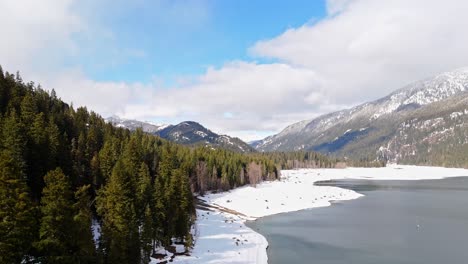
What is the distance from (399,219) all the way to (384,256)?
36854mm

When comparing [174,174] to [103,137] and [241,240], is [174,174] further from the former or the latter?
[103,137]

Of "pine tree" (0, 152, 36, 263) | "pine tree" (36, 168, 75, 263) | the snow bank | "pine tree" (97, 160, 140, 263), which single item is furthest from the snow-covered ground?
"pine tree" (0, 152, 36, 263)

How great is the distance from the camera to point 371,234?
72812 mm

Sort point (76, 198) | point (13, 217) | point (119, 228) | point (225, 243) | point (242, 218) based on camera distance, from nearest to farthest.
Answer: point (13, 217), point (76, 198), point (119, 228), point (225, 243), point (242, 218)

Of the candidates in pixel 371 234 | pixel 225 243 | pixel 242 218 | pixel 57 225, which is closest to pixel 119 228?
pixel 57 225

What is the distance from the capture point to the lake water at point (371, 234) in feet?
186

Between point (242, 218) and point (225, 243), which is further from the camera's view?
point (242, 218)

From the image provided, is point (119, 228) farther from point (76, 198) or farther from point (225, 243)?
point (225, 243)

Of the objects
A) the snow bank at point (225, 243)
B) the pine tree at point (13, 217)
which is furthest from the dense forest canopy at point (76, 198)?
the snow bank at point (225, 243)

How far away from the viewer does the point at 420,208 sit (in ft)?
350

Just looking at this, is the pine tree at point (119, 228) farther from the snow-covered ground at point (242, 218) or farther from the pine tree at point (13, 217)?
the pine tree at point (13, 217)

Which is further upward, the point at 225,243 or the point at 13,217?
the point at 13,217

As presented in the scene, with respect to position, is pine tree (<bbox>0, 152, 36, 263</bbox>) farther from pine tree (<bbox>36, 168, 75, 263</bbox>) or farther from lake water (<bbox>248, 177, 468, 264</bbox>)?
lake water (<bbox>248, 177, 468, 264</bbox>)

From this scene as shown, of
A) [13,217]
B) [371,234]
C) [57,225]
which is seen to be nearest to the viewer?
[13,217]
